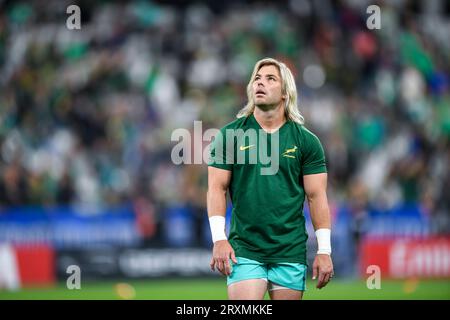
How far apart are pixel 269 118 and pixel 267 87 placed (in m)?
0.26

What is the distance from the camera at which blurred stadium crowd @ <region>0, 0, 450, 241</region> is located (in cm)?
1644

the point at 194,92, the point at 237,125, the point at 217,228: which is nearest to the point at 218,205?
the point at 217,228

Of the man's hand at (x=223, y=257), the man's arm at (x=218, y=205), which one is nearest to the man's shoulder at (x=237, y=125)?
the man's arm at (x=218, y=205)

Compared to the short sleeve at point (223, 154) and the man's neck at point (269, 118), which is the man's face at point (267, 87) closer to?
the man's neck at point (269, 118)

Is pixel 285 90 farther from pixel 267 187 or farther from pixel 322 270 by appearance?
pixel 322 270

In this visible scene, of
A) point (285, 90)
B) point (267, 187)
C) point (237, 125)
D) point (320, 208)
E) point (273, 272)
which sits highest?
point (285, 90)

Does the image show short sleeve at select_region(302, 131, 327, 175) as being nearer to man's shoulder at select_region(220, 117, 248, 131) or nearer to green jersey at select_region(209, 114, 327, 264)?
green jersey at select_region(209, 114, 327, 264)

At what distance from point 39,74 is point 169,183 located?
143 inches

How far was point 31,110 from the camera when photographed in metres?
17.1

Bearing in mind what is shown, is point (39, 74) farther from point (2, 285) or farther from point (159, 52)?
point (2, 285)

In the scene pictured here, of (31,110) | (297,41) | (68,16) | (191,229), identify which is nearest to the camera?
(191,229)

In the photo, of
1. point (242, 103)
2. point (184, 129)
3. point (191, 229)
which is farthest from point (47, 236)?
point (242, 103)

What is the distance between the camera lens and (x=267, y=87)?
6.58 metres

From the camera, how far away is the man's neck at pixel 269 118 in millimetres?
6699
